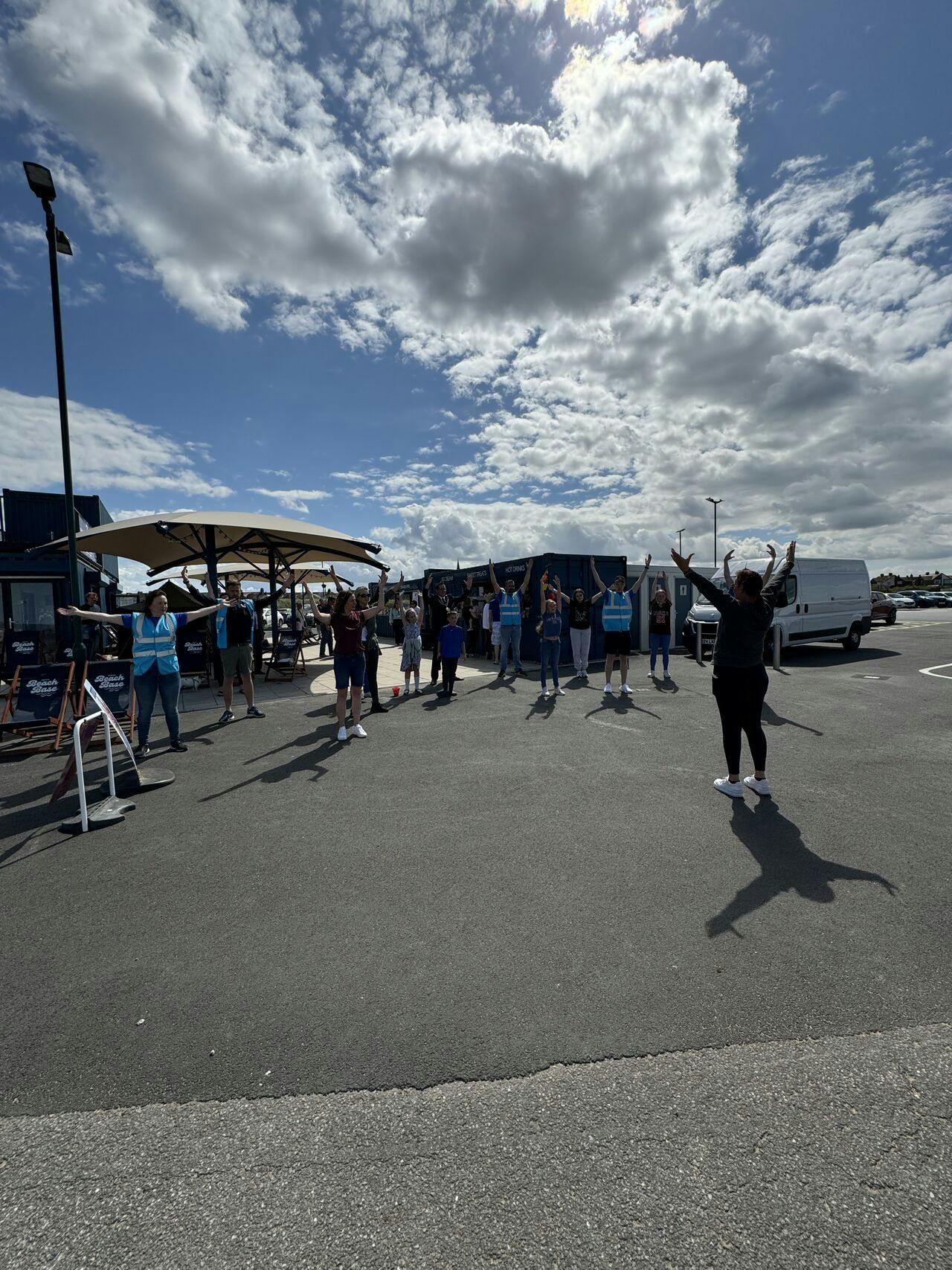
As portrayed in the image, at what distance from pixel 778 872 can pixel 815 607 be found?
14.5 meters

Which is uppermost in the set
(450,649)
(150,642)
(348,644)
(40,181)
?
(40,181)

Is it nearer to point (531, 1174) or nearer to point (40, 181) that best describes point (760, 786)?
point (531, 1174)

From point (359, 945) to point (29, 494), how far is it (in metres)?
27.5

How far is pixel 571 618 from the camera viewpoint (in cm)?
1095

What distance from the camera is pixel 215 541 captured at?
1347 cm

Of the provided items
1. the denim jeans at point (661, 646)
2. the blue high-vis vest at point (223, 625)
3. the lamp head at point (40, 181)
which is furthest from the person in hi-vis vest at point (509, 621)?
the lamp head at point (40, 181)

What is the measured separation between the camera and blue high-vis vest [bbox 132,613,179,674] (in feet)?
21.5

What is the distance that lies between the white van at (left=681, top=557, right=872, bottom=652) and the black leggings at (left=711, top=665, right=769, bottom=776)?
413 inches

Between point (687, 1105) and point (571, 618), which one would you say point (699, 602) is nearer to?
point (571, 618)

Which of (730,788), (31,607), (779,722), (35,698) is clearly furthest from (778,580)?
(31,607)

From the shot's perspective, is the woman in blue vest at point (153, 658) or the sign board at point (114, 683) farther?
the sign board at point (114, 683)

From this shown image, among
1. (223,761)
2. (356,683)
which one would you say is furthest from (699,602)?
(223,761)

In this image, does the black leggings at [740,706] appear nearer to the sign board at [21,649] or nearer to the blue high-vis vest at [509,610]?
the blue high-vis vest at [509,610]

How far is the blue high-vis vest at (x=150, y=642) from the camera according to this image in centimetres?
656
